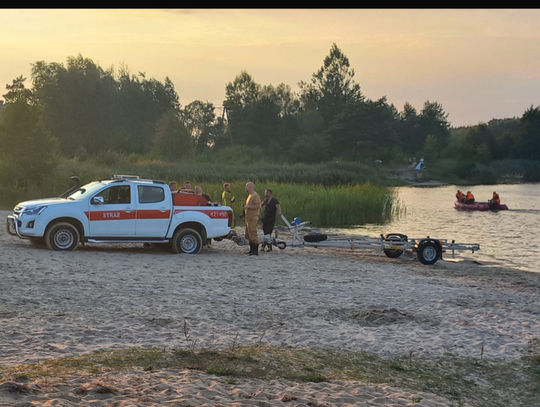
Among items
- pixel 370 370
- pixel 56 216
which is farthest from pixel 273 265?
pixel 370 370

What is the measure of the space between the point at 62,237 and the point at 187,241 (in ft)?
10.4

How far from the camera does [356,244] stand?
62.4 ft

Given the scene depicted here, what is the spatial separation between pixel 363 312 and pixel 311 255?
8937 millimetres

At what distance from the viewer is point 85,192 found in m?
17.2

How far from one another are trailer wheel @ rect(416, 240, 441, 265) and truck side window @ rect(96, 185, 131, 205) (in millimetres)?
8292

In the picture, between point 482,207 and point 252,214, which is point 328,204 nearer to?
point 482,207

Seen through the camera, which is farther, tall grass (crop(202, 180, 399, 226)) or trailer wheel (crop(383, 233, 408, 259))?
tall grass (crop(202, 180, 399, 226))

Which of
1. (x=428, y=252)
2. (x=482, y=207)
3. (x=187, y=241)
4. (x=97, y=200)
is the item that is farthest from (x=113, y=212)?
(x=482, y=207)

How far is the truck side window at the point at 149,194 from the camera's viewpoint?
56.7 ft

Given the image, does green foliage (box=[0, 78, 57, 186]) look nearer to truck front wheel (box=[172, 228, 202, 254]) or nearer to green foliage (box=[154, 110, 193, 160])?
truck front wheel (box=[172, 228, 202, 254])

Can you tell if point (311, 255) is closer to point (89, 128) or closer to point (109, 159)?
point (109, 159)

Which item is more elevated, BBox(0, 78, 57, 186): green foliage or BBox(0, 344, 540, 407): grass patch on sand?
BBox(0, 78, 57, 186): green foliage

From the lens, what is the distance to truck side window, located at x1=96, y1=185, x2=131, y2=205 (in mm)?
17078

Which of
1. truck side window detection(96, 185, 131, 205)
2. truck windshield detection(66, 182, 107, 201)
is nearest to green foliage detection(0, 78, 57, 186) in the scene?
truck windshield detection(66, 182, 107, 201)
